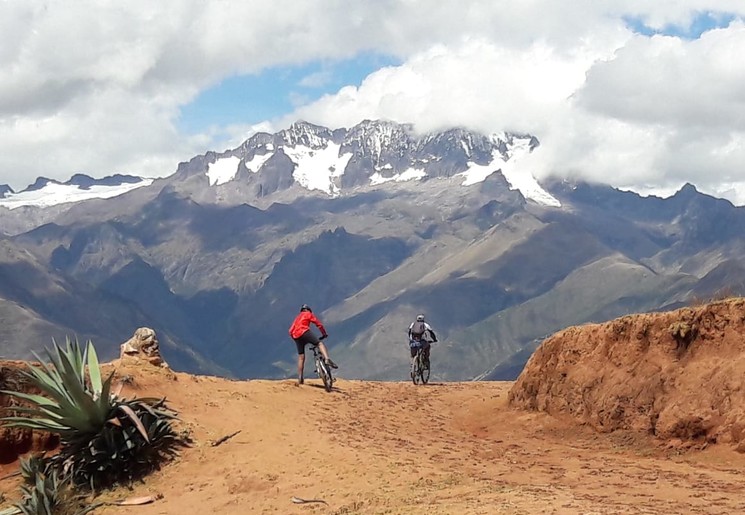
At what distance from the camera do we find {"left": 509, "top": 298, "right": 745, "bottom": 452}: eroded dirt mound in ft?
58.4

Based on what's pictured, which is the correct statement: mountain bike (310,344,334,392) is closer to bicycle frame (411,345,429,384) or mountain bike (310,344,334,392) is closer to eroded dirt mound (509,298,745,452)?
bicycle frame (411,345,429,384)

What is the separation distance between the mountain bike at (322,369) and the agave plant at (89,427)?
289 inches

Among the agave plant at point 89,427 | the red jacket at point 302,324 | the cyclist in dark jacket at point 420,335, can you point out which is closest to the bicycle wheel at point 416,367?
the cyclist in dark jacket at point 420,335

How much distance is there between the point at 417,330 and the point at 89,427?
574 inches

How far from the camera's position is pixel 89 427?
17.9 meters

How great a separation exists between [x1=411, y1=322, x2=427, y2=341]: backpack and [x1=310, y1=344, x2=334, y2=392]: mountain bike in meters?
5.24

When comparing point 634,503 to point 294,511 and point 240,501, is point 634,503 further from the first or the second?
point 240,501

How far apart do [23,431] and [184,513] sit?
544 cm

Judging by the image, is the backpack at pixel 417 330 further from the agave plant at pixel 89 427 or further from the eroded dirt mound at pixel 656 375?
the agave plant at pixel 89 427

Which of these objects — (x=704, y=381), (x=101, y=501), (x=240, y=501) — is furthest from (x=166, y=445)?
(x=704, y=381)

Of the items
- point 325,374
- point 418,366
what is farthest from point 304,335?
point 418,366

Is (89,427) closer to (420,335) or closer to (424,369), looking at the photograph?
(420,335)

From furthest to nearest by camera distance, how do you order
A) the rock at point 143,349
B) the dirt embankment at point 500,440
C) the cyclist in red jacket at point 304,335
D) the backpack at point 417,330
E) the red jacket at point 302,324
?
the backpack at point 417,330, the red jacket at point 302,324, the cyclist in red jacket at point 304,335, the rock at point 143,349, the dirt embankment at point 500,440

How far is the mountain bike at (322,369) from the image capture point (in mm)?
25328
